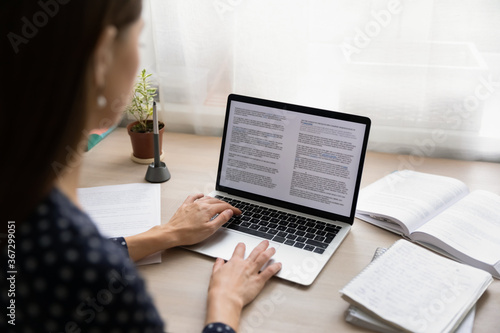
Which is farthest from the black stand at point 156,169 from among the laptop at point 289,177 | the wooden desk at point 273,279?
the laptop at point 289,177

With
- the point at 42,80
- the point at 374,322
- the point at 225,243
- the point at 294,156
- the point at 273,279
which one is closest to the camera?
the point at 42,80

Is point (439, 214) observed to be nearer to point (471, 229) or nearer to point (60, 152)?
point (471, 229)

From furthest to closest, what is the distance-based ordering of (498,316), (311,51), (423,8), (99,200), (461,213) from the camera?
(311,51), (423,8), (99,200), (461,213), (498,316)

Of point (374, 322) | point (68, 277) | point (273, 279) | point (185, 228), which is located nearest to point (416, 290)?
point (374, 322)

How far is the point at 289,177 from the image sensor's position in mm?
1194

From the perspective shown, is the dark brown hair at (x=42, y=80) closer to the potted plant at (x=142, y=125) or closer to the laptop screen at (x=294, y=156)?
the laptop screen at (x=294, y=156)

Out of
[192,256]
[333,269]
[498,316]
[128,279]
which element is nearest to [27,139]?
[128,279]

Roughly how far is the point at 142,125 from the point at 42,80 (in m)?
0.96

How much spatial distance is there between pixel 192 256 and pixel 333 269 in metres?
0.29

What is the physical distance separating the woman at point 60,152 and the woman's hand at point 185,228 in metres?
0.39

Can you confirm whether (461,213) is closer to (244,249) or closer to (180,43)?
(244,249)

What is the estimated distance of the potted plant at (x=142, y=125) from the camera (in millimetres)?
1445

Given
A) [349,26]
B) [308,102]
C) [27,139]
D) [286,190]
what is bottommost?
[286,190]

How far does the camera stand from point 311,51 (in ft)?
4.89
